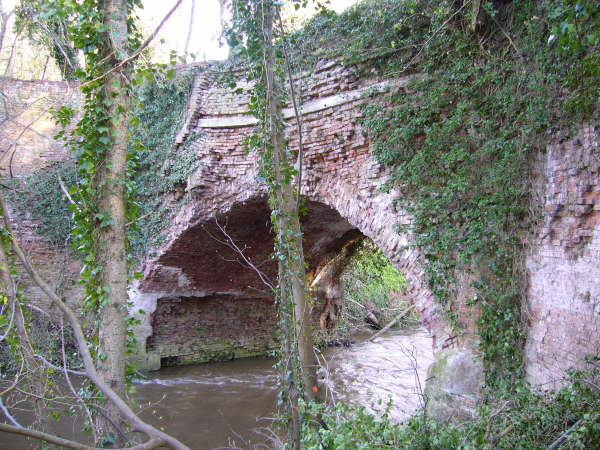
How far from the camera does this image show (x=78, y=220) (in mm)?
3588

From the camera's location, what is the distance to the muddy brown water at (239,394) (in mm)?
6191

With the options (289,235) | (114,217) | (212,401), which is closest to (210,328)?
(212,401)

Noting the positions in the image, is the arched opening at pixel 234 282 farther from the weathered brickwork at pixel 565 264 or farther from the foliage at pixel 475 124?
the weathered brickwork at pixel 565 264

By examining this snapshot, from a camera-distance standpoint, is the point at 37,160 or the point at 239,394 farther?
the point at 37,160

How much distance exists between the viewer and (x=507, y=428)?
8.69 ft

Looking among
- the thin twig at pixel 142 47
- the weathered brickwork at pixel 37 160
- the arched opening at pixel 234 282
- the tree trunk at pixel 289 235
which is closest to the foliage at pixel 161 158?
the arched opening at pixel 234 282

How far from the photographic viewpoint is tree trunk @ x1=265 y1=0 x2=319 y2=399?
4.25 m

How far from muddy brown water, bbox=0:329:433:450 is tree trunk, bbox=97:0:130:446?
2215mm

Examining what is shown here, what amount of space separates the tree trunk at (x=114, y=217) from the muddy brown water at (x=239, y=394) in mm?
2215

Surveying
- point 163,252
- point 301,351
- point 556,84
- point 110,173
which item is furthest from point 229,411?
point 556,84

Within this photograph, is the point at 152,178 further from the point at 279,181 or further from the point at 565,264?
the point at 565,264

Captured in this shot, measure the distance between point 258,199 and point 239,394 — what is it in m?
3.71

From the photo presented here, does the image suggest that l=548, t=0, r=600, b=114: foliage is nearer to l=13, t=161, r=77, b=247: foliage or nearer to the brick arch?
the brick arch

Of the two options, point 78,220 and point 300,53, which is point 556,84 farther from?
point 78,220
